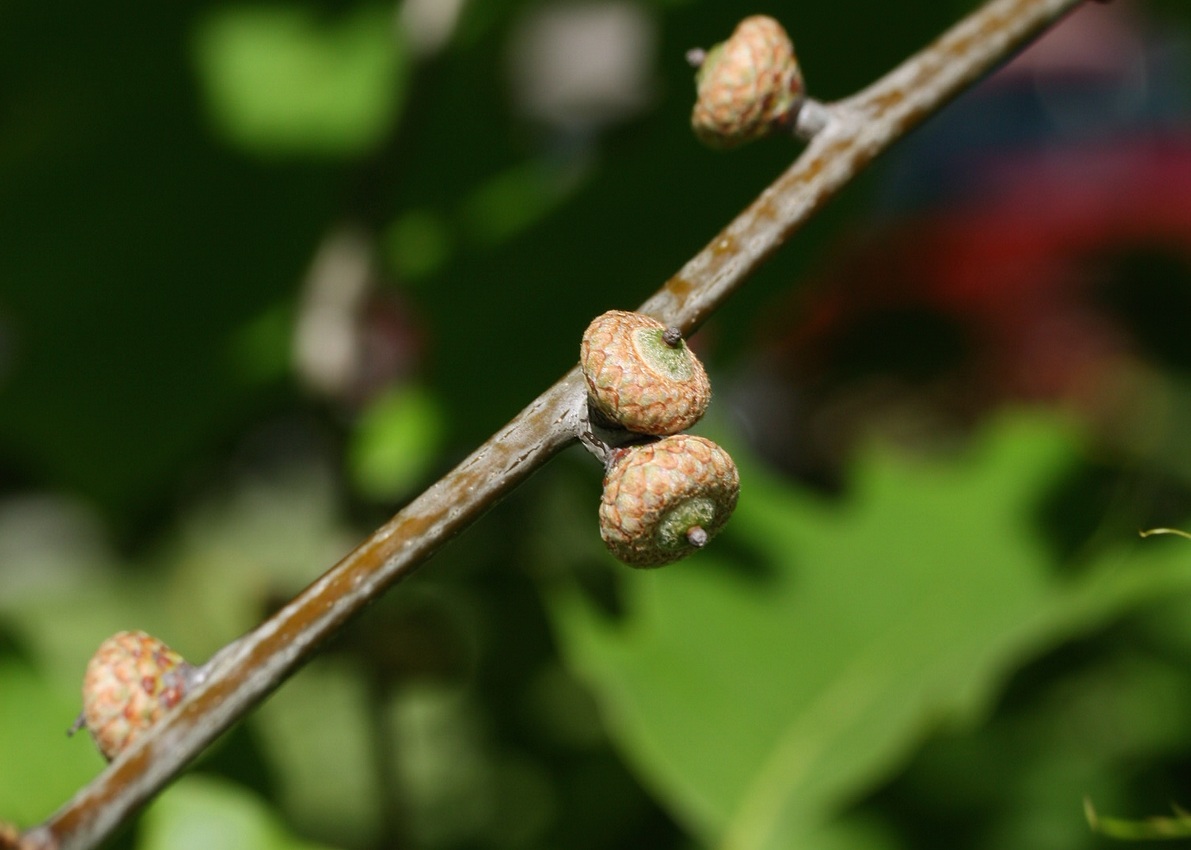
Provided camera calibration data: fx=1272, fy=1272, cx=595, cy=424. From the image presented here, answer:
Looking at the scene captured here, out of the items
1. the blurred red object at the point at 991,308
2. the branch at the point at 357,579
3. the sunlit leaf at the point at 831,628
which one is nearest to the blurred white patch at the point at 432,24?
the sunlit leaf at the point at 831,628

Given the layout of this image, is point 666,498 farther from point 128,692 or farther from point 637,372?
point 128,692

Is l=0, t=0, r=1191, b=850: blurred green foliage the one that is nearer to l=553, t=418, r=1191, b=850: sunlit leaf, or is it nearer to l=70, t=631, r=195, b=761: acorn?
l=553, t=418, r=1191, b=850: sunlit leaf

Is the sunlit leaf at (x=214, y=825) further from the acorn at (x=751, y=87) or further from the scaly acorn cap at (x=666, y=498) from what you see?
the acorn at (x=751, y=87)

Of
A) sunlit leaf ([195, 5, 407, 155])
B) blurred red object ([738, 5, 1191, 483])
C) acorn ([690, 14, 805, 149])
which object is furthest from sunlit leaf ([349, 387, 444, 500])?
blurred red object ([738, 5, 1191, 483])

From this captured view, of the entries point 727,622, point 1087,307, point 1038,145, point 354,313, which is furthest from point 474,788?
point 1038,145

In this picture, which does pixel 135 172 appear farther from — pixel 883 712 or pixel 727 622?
pixel 883 712

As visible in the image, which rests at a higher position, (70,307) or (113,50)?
(113,50)

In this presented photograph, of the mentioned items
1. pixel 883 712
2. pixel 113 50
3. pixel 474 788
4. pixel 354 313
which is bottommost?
pixel 474 788
